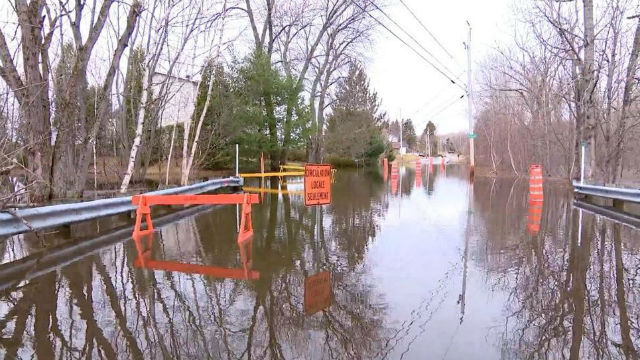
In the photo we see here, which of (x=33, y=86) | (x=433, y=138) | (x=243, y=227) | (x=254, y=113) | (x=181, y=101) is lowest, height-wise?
(x=243, y=227)

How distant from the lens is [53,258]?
7.15 metres

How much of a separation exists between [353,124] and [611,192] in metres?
38.6

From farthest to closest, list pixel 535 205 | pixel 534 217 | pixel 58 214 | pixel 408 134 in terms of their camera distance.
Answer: pixel 408 134 < pixel 535 205 < pixel 534 217 < pixel 58 214

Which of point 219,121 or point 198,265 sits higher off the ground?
point 219,121

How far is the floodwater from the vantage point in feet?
13.2

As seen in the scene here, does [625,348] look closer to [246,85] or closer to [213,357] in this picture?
[213,357]

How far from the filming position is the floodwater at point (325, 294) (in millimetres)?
4023

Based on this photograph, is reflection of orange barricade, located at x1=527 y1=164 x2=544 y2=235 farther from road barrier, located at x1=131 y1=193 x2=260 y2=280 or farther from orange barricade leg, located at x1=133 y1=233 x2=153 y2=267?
orange barricade leg, located at x1=133 y1=233 x2=153 y2=267

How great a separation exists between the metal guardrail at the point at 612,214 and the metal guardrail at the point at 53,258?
33.5ft

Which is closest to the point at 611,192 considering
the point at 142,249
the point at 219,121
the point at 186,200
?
the point at 186,200

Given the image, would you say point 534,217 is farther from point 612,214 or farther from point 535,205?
point 535,205

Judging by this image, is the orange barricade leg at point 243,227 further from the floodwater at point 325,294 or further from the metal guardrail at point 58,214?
the metal guardrail at point 58,214

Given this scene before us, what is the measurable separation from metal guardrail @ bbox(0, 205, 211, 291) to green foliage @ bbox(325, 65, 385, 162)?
1659 inches

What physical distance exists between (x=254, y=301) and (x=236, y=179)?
50.0ft
